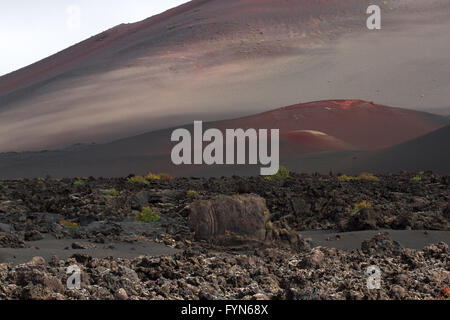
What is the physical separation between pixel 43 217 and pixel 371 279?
27.7 feet

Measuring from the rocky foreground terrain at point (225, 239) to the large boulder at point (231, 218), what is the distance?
2 centimetres

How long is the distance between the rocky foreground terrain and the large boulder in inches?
0.7

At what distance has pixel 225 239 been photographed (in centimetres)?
1002

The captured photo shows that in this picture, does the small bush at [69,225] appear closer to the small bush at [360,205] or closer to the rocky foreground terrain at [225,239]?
the rocky foreground terrain at [225,239]

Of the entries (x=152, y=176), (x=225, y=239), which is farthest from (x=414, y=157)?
(x=225, y=239)

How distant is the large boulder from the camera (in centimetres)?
1007

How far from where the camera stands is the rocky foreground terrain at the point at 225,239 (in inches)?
262

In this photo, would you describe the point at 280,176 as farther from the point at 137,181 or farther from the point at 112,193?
the point at 112,193

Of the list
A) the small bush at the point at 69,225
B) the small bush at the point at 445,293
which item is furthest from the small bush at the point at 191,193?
the small bush at the point at 445,293

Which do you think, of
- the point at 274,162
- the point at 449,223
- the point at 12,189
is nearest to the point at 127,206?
the point at 12,189

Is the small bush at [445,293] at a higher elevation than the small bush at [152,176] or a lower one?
lower

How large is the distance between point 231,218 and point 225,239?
0.38 metres

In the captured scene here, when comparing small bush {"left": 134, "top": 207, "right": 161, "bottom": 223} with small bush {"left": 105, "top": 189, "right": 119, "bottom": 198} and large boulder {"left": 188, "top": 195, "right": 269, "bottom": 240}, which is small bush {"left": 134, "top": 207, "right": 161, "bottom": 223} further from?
small bush {"left": 105, "top": 189, "right": 119, "bottom": 198}
